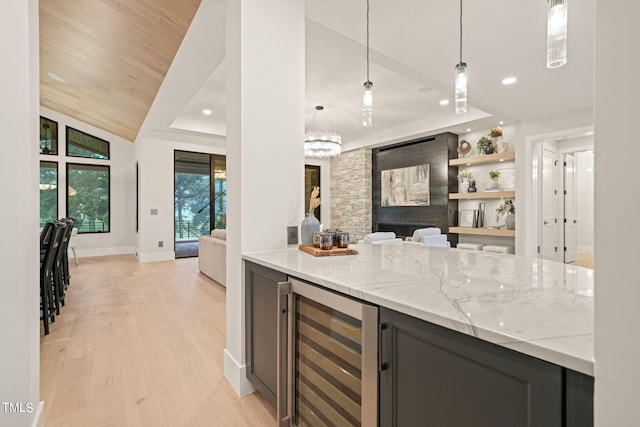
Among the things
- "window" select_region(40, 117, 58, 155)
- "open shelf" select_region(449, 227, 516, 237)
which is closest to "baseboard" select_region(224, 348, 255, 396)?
"open shelf" select_region(449, 227, 516, 237)

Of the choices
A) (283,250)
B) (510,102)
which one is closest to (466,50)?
(510,102)

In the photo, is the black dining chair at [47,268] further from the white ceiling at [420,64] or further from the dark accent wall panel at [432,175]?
the dark accent wall panel at [432,175]

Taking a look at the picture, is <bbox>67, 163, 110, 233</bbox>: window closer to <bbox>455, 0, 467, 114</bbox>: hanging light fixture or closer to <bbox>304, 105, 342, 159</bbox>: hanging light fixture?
<bbox>304, 105, 342, 159</bbox>: hanging light fixture

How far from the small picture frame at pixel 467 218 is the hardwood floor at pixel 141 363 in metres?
5.20

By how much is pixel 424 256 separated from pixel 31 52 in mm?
2281

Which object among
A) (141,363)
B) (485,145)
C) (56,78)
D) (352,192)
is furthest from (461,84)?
(352,192)

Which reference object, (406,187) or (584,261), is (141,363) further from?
(584,261)

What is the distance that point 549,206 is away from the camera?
5.87m

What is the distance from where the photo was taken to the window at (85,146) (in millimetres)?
7348

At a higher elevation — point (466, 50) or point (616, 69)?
point (466, 50)

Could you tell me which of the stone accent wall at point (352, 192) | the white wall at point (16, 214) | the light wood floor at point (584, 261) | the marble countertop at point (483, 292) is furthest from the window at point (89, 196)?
the light wood floor at point (584, 261)

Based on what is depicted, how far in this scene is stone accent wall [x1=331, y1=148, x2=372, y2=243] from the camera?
842cm

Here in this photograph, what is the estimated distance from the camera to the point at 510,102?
4.70m

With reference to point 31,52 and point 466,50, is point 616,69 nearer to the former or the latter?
point 31,52
